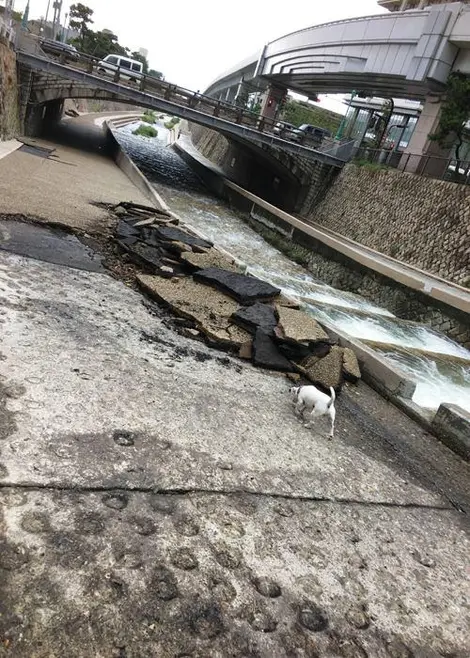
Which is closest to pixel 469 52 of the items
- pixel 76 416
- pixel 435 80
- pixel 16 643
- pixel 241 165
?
pixel 435 80

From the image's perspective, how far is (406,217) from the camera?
58.2 feet

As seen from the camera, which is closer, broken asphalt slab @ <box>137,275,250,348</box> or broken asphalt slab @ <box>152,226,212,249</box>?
broken asphalt slab @ <box>137,275,250,348</box>

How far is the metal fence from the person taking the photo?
17.3m

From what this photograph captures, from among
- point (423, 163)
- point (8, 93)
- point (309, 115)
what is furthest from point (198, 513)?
point (309, 115)

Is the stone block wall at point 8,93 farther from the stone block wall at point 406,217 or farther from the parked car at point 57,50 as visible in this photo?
the stone block wall at point 406,217

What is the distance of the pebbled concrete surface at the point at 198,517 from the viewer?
7.09 ft

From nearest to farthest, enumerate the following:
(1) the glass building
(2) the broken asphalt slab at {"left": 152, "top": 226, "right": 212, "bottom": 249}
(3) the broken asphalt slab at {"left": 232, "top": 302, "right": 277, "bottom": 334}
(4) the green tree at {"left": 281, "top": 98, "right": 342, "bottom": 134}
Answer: (3) the broken asphalt slab at {"left": 232, "top": 302, "right": 277, "bottom": 334}
(2) the broken asphalt slab at {"left": 152, "top": 226, "right": 212, "bottom": 249}
(1) the glass building
(4) the green tree at {"left": 281, "top": 98, "right": 342, "bottom": 134}

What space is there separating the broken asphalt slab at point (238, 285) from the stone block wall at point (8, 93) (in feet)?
48.3

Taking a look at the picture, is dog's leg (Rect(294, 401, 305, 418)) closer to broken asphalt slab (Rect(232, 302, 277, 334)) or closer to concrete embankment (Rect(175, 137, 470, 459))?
broken asphalt slab (Rect(232, 302, 277, 334))

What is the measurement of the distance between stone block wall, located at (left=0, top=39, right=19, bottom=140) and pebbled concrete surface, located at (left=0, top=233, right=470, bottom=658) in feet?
52.9

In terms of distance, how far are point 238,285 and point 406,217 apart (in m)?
13.2

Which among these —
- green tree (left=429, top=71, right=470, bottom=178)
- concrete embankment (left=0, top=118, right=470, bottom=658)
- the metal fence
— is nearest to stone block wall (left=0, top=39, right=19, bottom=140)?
concrete embankment (left=0, top=118, right=470, bottom=658)

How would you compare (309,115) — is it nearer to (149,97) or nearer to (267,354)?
(149,97)

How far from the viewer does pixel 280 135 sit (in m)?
25.0
